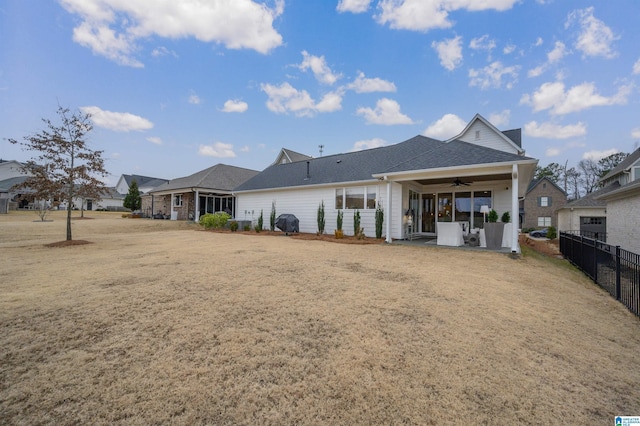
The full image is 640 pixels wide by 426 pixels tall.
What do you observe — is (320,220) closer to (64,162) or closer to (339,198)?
(339,198)

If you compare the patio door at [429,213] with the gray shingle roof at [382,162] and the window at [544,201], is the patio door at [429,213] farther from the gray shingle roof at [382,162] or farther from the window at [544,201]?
the window at [544,201]

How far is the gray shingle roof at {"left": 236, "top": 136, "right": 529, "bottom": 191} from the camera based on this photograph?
31.0 feet

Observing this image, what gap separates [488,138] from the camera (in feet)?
58.2

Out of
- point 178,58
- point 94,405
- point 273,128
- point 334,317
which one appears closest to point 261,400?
point 94,405

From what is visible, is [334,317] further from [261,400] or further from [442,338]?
[261,400]

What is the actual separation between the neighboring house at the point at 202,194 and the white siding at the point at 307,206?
11.4ft

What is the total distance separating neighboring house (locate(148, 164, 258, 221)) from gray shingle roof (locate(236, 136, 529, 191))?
4762 mm

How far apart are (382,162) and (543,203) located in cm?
3171

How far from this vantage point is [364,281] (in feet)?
16.7

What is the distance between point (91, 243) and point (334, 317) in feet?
38.1

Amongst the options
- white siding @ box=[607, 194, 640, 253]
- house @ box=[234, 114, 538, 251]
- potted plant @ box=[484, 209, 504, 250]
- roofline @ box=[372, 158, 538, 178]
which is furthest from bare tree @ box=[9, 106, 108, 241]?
white siding @ box=[607, 194, 640, 253]

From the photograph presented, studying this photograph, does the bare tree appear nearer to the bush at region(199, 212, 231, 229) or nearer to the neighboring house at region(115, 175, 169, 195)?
the bush at region(199, 212, 231, 229)

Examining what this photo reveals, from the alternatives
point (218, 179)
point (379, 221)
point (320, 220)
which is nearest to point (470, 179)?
point (379, 221)

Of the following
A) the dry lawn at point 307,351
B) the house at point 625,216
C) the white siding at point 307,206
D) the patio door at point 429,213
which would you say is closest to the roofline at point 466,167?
the white siding at point 307,206
